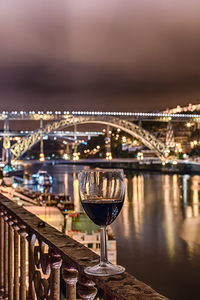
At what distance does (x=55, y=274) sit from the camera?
3.84ft

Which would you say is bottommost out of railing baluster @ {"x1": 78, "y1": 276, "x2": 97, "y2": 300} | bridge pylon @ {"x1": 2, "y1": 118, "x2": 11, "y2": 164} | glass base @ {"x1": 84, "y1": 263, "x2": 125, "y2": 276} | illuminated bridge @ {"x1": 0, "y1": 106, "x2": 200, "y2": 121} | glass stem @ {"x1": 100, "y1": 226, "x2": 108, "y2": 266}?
railing baluster @ {"x1": 78, "y1": 276, "x2": 97, "y2": 300}

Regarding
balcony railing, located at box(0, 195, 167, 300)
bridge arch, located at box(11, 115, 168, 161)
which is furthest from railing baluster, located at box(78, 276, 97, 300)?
bridge arch, located at box(11, 115, 168, 161)

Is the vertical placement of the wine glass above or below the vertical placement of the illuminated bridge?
below

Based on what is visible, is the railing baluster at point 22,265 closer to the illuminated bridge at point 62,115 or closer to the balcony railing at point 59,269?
the balcony railing at point 59,269

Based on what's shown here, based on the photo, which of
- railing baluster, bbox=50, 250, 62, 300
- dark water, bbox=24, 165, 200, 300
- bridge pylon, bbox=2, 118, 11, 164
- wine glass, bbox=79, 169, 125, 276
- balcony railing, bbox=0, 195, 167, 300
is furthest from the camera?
bridge pylon, bbox=2, 118, 11, 164

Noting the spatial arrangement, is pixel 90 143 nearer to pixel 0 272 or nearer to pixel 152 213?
pixel 152 213

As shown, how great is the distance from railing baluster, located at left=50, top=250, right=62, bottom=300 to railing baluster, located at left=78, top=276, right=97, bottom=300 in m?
0.24

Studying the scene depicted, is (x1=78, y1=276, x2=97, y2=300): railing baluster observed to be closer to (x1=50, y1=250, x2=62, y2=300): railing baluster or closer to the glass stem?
the glass stem

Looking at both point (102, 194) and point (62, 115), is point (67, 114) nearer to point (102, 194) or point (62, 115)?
point (62, 115)

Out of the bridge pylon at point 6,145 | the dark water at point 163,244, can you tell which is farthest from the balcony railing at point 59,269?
the bridge pylon at point 6,145

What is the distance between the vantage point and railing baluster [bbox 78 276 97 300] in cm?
91

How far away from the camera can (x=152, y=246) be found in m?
16.4

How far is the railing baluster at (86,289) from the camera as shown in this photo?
0.91 meters

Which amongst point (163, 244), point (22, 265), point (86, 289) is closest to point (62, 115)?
point (163, 244)
